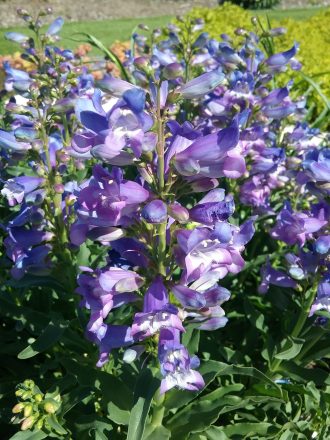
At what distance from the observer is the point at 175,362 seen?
6.37ft

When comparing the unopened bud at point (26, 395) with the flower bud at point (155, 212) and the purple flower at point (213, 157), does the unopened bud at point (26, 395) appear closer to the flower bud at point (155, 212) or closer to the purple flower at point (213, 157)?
the flower bud at point (155, 212)

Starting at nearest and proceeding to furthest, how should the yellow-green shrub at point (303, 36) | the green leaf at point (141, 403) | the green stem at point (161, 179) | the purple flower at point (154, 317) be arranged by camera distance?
the green stem at point (161, 179), the purple flower at point (154, 317), the green leaf at point (141, 403), the yellow-green shrub at point (303, 36)

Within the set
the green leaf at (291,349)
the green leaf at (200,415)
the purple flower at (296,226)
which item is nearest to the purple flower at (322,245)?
the purple flower at (296,226)

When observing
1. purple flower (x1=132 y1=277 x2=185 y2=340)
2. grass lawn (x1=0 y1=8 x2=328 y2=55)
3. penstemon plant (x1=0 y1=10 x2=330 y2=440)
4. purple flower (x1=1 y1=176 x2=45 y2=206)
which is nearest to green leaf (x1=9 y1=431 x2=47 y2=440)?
penstemon plant (x1=0 y1=10 x2=330 y2=440)

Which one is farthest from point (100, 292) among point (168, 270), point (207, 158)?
point (207, 158)

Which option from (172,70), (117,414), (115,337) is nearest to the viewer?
(172,70)

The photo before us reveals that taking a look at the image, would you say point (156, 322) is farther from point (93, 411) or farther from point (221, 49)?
point (221, 49)

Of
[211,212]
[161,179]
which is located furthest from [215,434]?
[161,179]

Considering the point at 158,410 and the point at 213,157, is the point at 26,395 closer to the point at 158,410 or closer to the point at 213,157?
the point at 158,410

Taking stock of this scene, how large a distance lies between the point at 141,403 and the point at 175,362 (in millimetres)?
327

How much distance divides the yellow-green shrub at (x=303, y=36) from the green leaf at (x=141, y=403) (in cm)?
534

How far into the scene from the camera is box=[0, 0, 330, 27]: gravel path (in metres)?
17.1

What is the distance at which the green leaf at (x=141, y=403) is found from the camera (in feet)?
6.84

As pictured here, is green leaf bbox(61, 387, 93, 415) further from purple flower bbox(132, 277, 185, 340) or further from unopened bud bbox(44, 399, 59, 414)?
purple flower bbox(132, 277, 185, 340)
